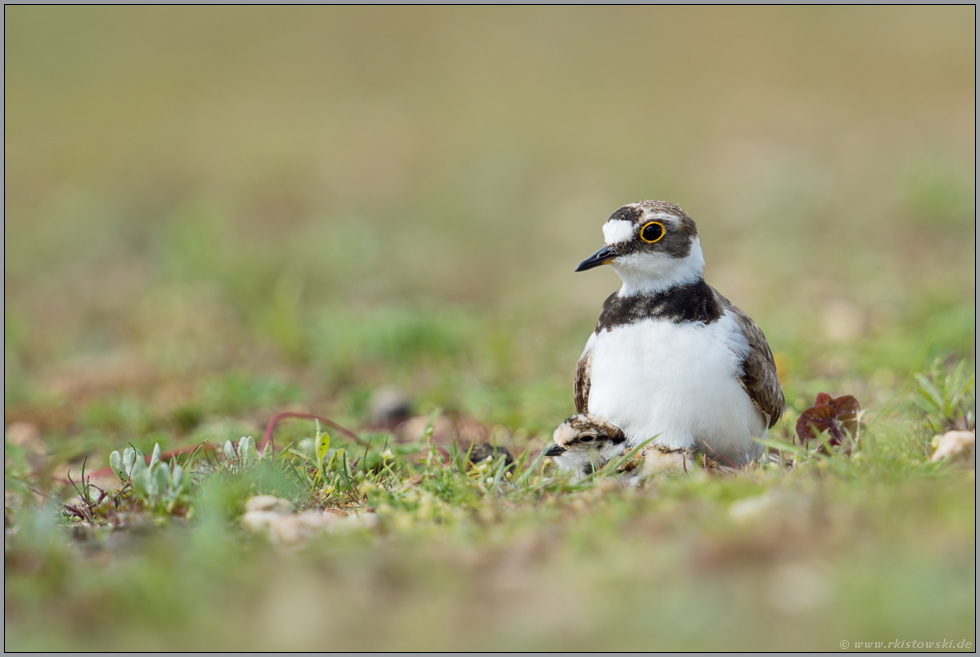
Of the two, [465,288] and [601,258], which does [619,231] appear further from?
[465,288]

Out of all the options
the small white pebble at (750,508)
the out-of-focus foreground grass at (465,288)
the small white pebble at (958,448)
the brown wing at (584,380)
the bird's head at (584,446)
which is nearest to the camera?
the out-of-focus foreground grass at (465,288)

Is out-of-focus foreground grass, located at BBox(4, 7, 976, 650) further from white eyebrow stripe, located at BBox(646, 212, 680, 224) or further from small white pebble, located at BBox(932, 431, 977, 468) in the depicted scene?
white eyebrow stripe, located at BBox(646, 212, 680, 224)

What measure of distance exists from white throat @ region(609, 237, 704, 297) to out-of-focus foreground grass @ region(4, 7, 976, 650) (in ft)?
3.90

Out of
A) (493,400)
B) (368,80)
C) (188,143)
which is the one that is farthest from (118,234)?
(493,400)

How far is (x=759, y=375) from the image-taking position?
4.57 metres

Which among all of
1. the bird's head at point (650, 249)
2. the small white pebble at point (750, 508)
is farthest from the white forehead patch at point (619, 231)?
the small white pebble at point (750, 508)

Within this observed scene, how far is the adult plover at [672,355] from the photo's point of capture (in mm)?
4398

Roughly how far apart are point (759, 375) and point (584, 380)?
909mm

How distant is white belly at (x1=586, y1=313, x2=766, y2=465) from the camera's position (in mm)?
4383

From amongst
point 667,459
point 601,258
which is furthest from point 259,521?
point 601,258

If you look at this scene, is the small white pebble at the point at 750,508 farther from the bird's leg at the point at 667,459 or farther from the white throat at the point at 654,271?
the white throat at the point at 654,271

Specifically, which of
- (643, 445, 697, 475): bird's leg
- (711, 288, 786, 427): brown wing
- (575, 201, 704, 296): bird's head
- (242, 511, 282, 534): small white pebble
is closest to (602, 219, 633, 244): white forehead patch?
(575, 201, 704, 296): bird's head

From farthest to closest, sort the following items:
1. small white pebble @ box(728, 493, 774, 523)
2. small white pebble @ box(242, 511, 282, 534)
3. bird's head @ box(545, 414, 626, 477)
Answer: bird's head @ box(545, 414, 626, 477) < small white pebble @ box(242, 511, 282, 534) < small white pebble @ box(728, 493, 774, 523)

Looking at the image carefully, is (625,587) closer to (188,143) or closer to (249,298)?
(249,298)
